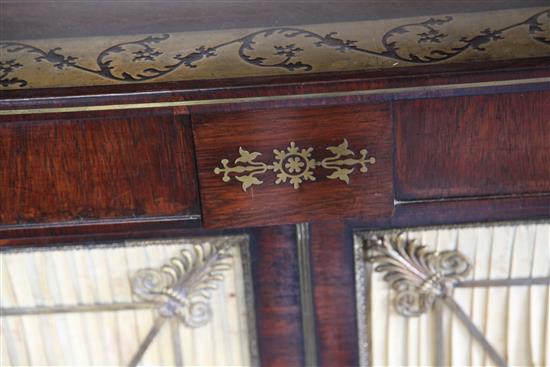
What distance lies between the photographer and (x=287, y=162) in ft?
1.75

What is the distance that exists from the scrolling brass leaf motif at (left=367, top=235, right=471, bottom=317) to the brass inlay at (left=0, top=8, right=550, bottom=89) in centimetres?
19

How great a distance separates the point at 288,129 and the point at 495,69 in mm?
176

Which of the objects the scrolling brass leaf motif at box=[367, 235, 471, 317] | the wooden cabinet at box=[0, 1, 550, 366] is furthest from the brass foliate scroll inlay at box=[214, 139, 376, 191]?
the scrolling brass leaf motif at box=[367, 235, 471, 317]

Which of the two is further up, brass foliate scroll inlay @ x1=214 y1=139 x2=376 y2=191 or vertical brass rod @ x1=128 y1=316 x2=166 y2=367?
brass foliate scroll inlay @ x1=214 y1=139 x2=376 y2=191

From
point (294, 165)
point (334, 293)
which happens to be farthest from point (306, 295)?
point (294, 165)

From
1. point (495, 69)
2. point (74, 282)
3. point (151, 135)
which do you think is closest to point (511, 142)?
point (495, 69)

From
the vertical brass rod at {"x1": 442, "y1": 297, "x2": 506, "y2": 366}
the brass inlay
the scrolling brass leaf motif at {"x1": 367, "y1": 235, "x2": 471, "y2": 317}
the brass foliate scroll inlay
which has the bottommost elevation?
the vertical brass rod at {"x1": 442, "y1": 297, "x2": 506, "y2": 366}

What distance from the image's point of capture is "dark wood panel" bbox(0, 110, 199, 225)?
54cm

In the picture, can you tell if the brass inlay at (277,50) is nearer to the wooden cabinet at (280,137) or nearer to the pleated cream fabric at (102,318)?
the wooden cabinet at (280,137)

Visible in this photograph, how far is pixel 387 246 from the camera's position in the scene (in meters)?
0.62

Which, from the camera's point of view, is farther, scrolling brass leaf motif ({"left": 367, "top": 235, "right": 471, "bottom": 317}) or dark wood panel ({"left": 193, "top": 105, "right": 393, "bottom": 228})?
scrolling brass leaf motif ({"left": 367, "top": 235, "right": 471, "bottom": 317})

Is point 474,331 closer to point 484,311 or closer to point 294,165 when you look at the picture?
point 484,311

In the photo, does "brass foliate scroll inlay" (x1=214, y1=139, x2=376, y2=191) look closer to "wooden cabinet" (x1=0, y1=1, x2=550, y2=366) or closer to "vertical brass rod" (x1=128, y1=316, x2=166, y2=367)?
"wooden cabinet" (x1=0, y1=1, x2=550, y2=366)

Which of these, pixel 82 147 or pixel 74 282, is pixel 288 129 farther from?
pixel 74 282
